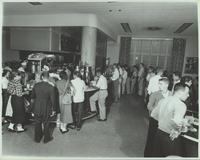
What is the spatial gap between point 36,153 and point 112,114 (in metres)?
1.81

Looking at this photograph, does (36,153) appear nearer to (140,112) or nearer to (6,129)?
(6,129)

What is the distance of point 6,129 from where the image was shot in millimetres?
2680

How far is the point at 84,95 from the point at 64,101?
59 cm

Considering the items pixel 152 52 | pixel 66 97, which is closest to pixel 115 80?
pixel 66 97

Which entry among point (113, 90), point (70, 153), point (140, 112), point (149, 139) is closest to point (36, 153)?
point (70, 153)

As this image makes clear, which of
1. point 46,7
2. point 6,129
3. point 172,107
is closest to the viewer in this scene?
point 172,107

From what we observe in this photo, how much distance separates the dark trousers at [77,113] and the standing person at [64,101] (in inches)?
5.3

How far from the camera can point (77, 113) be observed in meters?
2.91

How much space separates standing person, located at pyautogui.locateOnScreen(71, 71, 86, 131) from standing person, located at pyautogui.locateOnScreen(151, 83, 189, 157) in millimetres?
1363

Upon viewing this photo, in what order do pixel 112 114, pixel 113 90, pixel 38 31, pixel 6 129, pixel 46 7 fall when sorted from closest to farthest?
pixel 6 129, pixel 46 7, pixel 112 114, pixel 38 31, pixel 113 90

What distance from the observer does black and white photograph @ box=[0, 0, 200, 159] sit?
163cm

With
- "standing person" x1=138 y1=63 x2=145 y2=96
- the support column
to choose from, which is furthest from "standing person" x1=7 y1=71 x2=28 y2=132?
"standing person" x1=138 y1=63 x2=145 y2=96

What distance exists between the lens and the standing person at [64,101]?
8.73 feet

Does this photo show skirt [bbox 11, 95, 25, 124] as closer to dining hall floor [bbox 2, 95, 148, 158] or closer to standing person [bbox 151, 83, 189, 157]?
dining hall floor [bbox 2, 95, 148, 158]
